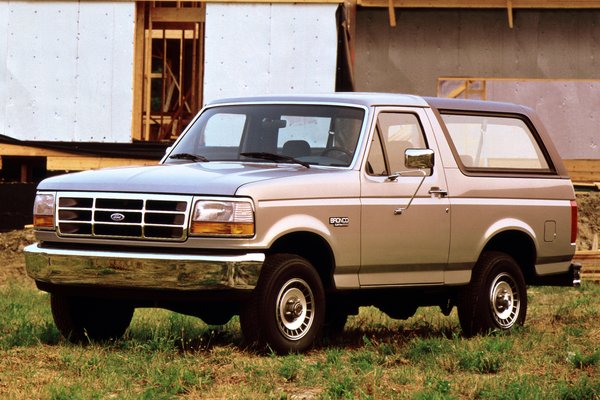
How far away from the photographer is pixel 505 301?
459 inches

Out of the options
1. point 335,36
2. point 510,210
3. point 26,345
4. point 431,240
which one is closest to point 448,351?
point 431,240

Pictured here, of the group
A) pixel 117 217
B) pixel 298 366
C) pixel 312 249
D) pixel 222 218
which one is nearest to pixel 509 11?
pixel 312 249

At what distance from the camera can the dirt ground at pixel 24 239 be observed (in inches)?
878

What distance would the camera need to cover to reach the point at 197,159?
35.0 feet

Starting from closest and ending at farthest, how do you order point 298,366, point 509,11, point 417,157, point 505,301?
point 298,366
point 417,157
point 505,301
point 509,11

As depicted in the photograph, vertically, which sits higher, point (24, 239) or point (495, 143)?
point (495, 143)

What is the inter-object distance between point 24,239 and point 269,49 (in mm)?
5312

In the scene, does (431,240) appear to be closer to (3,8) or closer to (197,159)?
(197,159)

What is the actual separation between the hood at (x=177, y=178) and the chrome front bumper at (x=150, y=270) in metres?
0.44

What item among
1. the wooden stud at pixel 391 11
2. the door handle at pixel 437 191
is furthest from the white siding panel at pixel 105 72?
the door handle at pixel 437 191

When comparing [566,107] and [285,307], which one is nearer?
[285,307]

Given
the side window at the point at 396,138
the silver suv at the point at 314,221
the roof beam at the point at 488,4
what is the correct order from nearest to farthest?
the silver suv at the point at 314,221 < the side window at the point at 396,138 < the roof beam at the point at 488,4

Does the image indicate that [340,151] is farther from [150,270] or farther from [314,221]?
[150,270]

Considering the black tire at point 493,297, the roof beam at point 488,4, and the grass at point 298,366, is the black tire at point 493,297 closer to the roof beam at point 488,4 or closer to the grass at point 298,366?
the grass at point 298,366
